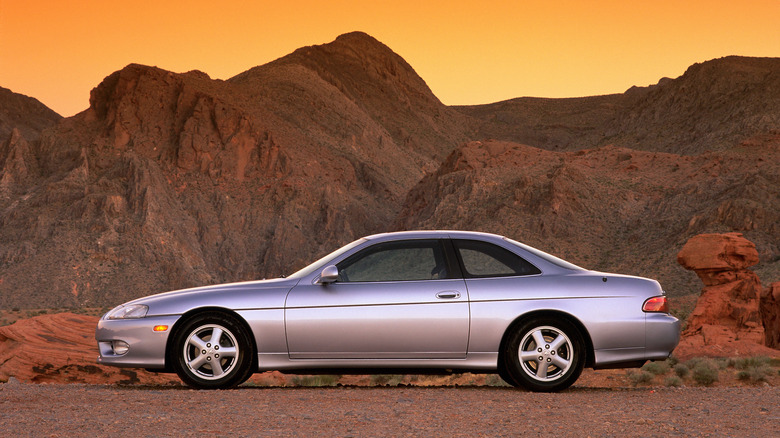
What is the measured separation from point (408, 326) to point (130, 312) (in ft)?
8.95

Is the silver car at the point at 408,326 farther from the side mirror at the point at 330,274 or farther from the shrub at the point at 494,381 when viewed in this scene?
the shrub at the point at 494,381

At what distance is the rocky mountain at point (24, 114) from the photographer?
4444 inches

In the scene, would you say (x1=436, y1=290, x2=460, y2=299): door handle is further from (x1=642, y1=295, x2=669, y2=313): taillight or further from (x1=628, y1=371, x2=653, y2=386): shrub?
(x1=628, y1=371, x2=653, y2=386): shrub

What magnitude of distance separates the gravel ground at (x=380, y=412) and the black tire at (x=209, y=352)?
0.60 feet

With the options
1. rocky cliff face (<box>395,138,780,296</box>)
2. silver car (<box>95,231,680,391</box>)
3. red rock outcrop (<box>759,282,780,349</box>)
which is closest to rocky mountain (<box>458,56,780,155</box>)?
rocky cliff face (<box>395,138,780,296</box>)

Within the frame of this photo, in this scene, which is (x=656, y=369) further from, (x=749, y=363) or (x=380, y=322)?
(x=380, y=322)

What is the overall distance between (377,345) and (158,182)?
6453 cm

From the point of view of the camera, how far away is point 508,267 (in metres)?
8.42

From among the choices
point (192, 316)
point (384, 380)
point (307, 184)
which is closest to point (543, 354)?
point (192, 316)

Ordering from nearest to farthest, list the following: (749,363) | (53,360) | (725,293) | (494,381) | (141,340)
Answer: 1. (141,340)
2. (53,360)
3. (494,381)
4. (749,363)
5. (725,293)

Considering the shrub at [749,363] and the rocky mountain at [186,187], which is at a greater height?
the rocky mountain at [186,187]

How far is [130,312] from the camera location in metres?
8.33

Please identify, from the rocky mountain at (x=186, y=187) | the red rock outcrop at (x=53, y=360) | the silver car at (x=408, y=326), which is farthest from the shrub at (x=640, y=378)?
the rocky mountain at (x=186, y=187)

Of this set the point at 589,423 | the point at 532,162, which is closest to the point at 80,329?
the point at 589,423
